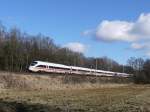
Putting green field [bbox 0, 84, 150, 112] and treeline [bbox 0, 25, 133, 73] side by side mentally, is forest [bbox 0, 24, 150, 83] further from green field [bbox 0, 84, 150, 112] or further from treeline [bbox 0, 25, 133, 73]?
green field [bbox 0, 84, 150, 112]

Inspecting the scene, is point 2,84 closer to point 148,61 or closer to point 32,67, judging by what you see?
point 32,67

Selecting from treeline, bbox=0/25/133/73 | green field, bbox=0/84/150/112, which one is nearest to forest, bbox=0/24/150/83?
treeline, bbox=0/25/133/73

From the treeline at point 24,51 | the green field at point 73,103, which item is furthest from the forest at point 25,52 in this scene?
the green field at point 73,103

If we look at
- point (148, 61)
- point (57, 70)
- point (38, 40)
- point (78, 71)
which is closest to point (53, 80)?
point (57, 70)

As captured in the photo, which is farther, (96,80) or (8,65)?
(8,65)

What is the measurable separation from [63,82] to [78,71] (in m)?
31.0

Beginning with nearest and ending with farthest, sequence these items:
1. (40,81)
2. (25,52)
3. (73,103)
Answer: (73,103)
(40,81)
(25,52)

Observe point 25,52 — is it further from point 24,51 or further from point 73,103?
point 73,103

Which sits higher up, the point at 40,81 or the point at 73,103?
the point at 40,81

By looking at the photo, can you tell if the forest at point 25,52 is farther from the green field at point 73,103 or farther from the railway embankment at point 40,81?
the green field at point 73,103

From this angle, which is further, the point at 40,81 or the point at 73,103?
the point at 40,81

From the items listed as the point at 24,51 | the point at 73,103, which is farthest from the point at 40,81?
the point at 24,51

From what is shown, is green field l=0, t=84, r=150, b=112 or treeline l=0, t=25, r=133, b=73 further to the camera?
treeline l=0, t=25, r=133, b=73

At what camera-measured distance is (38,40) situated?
15512 cm
